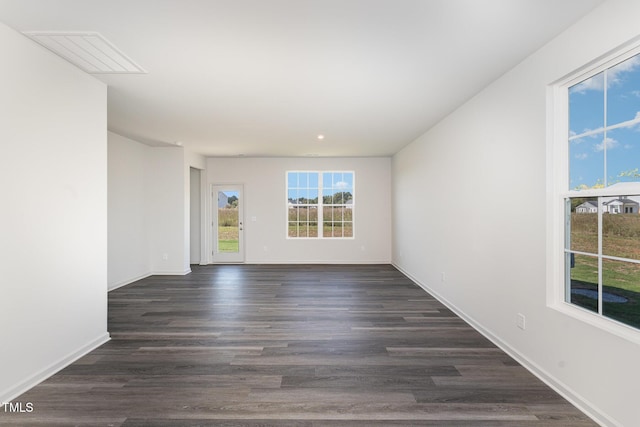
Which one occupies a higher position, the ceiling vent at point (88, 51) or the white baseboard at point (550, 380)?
the ceiling vent at point (88, 51)

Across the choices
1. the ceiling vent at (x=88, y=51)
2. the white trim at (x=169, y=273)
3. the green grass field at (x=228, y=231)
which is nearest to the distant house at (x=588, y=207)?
the ceiling vent at (x=88, y=51)

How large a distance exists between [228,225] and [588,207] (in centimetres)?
695

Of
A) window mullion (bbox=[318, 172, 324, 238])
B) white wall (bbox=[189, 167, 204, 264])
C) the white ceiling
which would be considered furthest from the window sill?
white wall (bbox=[189, 167, 204, 264])

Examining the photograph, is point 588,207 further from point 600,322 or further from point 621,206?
point 600,322

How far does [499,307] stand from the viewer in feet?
10.1

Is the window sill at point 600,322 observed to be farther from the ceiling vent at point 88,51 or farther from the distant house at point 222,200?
A: the distant house at point 222,200

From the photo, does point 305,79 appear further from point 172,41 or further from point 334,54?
point 172,41

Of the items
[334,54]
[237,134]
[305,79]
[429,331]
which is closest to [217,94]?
[305,79]

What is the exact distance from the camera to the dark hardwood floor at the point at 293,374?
80.0 inches

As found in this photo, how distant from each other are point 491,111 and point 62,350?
4.53 metres

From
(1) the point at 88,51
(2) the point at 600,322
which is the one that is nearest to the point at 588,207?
(2) the point at 600,322

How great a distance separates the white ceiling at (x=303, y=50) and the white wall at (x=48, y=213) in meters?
0.37

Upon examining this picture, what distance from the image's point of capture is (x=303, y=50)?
253cm

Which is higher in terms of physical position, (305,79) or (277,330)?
(305,79)
